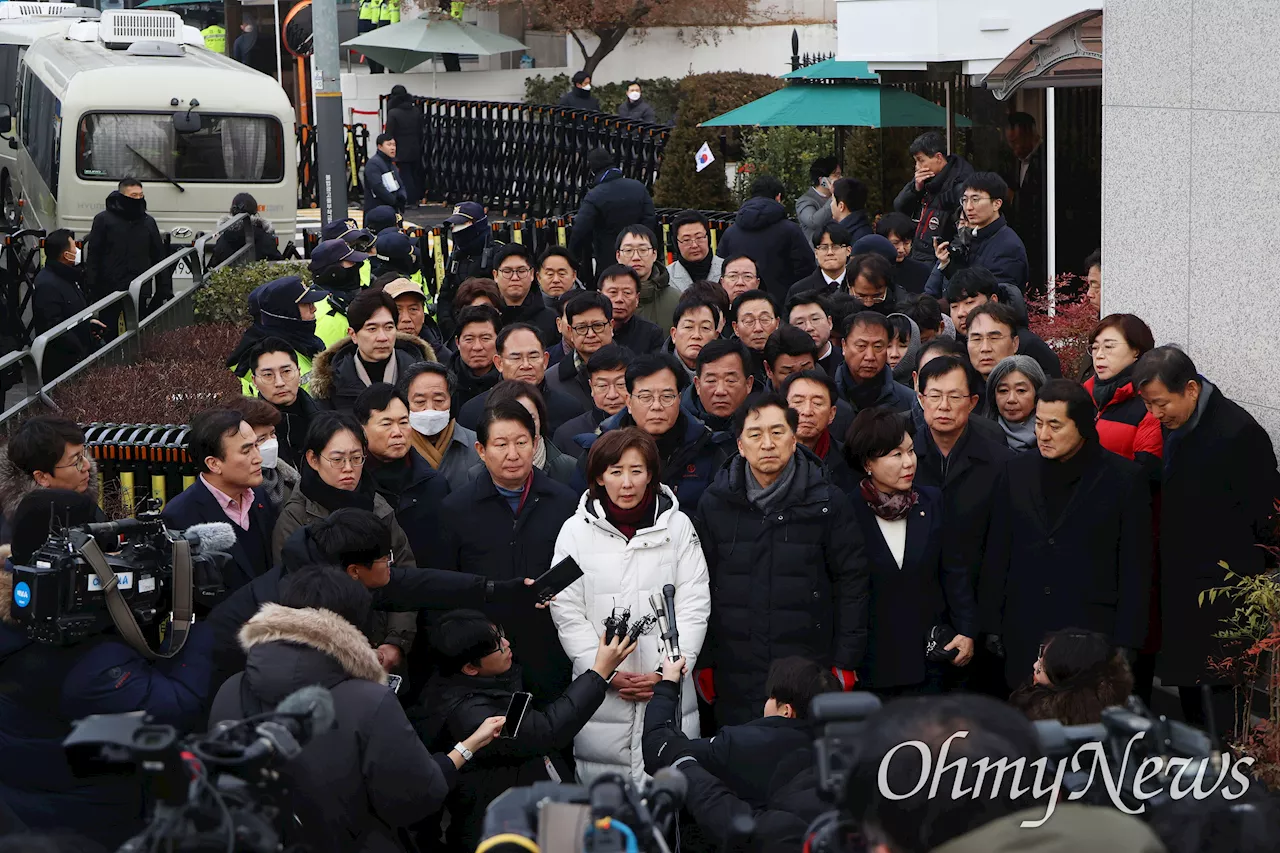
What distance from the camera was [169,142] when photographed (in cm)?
1819

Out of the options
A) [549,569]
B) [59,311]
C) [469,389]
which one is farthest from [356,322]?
[59,311]

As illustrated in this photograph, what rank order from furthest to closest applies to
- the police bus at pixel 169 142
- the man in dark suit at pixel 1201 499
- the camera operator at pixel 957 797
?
the police bus at pixel 169 142 < the man in dark suit at pixel 1201 499 < the camera operator at pixel 957 797

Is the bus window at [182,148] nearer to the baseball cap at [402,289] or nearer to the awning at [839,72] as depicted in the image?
the awning at [839,72]

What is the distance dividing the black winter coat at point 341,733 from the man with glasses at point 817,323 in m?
4.49

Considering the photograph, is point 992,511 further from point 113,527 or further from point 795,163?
point 795,163

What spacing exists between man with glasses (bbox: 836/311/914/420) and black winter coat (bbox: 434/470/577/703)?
190 cm

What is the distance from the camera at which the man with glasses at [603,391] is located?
7.73m

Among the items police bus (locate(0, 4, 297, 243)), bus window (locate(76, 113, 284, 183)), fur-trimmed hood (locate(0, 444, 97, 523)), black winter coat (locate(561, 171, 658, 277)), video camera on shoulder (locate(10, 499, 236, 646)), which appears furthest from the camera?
bus window (locate(76, 113, 284, 183))

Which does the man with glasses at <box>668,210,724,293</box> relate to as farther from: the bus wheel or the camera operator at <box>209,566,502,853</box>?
the bus wheel

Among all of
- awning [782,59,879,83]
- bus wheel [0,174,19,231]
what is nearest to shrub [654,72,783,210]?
awning [782,59,879,83]

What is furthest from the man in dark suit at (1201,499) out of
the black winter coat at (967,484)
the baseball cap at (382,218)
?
the baseball cap at (382,218)

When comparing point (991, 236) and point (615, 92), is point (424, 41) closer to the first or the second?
point (615, 92)

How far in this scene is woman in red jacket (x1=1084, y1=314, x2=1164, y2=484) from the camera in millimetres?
6934

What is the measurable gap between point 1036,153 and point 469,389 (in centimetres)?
772
